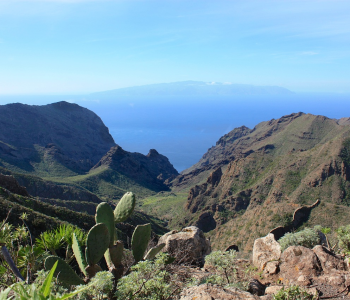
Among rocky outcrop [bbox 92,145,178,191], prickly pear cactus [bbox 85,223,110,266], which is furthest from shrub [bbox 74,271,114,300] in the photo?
rocky outcrop [bbox 92,145,178,191]

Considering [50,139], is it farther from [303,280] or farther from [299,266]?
[303,280]

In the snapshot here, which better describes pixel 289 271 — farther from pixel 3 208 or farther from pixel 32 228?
pixel 3 208

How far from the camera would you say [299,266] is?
7.38 m

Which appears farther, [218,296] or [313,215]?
[313,215]

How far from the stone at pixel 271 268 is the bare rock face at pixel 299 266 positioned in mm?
137

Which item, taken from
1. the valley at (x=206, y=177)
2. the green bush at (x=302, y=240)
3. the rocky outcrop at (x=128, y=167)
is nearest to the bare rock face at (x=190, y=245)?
the green bush at (x=302, y=240)

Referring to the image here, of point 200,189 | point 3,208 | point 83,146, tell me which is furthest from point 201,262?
point 83,146

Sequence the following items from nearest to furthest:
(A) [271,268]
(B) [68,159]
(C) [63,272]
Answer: (C) [63,272] < (A) [271,268] < (B) [68,159]

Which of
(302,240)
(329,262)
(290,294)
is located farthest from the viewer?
(302,240)

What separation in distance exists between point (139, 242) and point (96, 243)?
1.39m

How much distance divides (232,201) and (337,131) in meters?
39.7

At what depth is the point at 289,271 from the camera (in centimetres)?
751

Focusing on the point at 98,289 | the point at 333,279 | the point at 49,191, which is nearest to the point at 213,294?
the point at 98,289

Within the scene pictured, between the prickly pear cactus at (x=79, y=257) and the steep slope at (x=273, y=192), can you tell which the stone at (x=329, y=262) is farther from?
the steep slope at (x=273, y=192)
